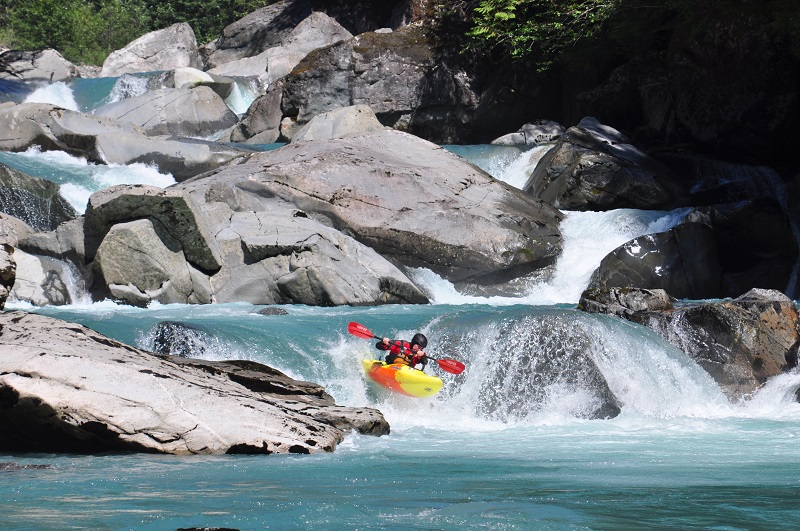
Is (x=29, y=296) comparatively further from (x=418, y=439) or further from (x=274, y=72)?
(x=274, y=72)

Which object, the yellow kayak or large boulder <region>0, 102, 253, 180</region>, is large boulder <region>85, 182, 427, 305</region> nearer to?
the yellow kayak

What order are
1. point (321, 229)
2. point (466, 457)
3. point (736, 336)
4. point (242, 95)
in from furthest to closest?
point (242, 95) → point (321, 229) → point (736, 336) → point (466, 457)

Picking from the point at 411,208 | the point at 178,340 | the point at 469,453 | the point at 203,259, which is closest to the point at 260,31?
the point at 411,208

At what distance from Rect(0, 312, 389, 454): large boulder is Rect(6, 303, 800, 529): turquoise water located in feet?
0.57

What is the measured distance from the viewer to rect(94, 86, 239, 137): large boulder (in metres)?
22.5

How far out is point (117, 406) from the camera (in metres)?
6.51

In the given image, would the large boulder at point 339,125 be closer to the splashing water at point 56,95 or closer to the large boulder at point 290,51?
the large boulder at point 290,51

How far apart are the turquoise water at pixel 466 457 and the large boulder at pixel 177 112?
1141 centimetres

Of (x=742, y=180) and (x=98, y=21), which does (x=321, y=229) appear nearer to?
(x=742, y=180)

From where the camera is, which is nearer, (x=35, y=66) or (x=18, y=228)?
(x=18, y=228)

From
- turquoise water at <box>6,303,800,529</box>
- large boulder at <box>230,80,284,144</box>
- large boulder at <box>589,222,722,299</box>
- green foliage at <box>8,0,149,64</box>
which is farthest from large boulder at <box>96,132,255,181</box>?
green foliage at <box>8,0,149,64</box>

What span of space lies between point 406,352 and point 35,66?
2299cm

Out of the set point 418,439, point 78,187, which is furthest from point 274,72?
point 418,439

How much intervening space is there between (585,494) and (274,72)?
78.4ft
